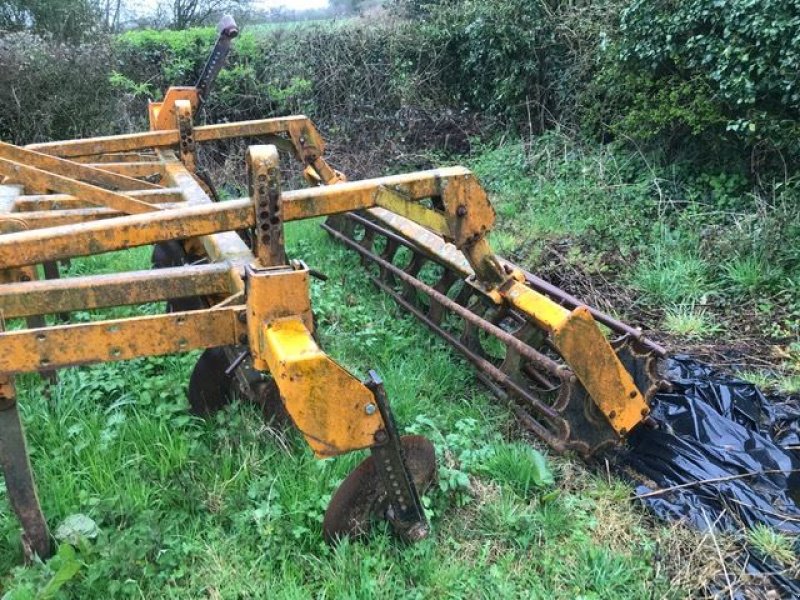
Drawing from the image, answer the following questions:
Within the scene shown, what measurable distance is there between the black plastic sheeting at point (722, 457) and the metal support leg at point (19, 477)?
2.41 meters

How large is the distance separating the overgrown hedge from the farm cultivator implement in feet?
9.66

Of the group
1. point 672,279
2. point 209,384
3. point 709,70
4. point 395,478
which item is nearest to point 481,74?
point 709,70

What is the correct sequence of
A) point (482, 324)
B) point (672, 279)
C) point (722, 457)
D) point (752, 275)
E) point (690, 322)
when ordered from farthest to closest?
point (672, 279)
point (752, 275)
point (690, 322)
point (482, 324)
point (722, 457)

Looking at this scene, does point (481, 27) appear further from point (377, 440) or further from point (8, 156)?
point (377, 440)

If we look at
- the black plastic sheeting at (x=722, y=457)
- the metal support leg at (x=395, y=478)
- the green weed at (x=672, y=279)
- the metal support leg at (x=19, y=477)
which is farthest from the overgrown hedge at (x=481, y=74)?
the metal support leg at (x=19, y=477)

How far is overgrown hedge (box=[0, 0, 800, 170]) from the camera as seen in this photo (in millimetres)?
5367

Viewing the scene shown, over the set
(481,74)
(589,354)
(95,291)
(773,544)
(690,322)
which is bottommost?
(773,544)

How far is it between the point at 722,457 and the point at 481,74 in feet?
20.9

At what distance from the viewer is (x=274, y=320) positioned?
86.7 inches

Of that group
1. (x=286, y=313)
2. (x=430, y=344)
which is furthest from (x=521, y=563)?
(x=430, y=344)

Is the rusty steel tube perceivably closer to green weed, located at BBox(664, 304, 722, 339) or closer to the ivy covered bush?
green weed, located at BBox(664, 304, 722, 339)

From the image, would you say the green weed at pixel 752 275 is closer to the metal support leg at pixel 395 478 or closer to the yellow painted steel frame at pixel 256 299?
the yellow painted steel frame at pixel 256 299

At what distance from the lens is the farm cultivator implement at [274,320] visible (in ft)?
7.13

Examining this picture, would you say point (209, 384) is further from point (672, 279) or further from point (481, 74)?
point (481, 74)
